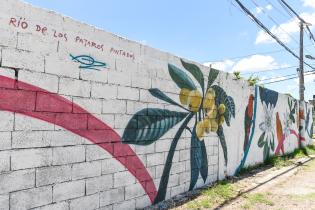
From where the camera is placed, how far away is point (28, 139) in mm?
3906

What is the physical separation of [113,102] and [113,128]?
359 mm

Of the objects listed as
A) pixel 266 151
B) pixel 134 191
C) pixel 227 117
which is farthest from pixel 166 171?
pixel 266 151

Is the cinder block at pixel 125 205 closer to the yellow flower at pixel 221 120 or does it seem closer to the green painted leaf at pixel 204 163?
the green painted leaf at pixel 204 163

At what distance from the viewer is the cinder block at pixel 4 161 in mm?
3645

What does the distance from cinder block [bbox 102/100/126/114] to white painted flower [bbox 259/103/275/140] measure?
687 cm

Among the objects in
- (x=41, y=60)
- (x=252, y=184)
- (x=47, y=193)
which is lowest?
(x=252, y=184)

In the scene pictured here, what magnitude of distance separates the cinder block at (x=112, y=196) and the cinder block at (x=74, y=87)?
1.37m

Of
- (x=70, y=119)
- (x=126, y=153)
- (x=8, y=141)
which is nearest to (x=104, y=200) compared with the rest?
(x=126, y=153)

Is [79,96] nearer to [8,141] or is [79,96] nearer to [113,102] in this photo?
[113,102]

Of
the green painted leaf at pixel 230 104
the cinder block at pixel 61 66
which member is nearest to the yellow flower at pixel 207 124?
the green painted leaf at pixel 230 104

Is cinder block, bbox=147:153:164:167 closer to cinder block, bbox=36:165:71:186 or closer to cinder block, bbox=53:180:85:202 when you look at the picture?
cinder block, bbox=53:180:85:202

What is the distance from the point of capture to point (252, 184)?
26.7 feet

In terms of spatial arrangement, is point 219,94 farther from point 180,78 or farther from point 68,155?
point 68,155

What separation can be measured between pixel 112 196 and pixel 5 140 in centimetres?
186
